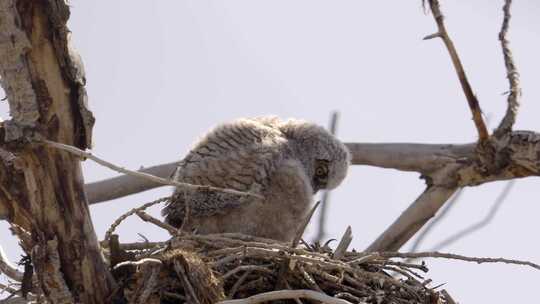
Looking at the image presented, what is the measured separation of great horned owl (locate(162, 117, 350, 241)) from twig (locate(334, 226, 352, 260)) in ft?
1.93

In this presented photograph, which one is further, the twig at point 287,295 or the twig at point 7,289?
the twig at point 7,289


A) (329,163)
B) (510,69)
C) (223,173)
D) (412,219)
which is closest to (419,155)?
(412,219)

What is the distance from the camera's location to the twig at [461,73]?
472 centimetres

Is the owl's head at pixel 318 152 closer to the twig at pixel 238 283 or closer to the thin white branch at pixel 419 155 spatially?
the thin white branch at pixel 419 155

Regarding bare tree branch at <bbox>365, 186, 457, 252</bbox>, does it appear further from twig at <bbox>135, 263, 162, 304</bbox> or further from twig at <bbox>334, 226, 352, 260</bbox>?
twig at <bbox>135, 263, 162, 304</bbox>

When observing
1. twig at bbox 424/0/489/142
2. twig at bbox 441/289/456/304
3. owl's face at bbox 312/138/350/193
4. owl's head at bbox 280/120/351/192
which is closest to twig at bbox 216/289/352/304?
twig at bbox 441/289/456/304

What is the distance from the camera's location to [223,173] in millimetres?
5195

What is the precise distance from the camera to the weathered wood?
123 inches

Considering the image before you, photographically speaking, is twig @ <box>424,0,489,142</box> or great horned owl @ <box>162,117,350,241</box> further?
great horned owl @ <box>162,117,350,241</box>

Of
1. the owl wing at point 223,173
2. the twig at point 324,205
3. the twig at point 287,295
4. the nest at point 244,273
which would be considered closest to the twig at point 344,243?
the nest at point 244,273

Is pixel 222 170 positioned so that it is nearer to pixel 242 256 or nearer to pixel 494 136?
pixel 242 256

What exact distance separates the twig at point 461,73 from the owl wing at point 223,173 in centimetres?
108

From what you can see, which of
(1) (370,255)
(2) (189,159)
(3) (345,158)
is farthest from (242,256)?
(3) (345,158)

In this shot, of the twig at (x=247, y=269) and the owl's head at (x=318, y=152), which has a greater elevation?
the owl's head at (x=318, y=152)
